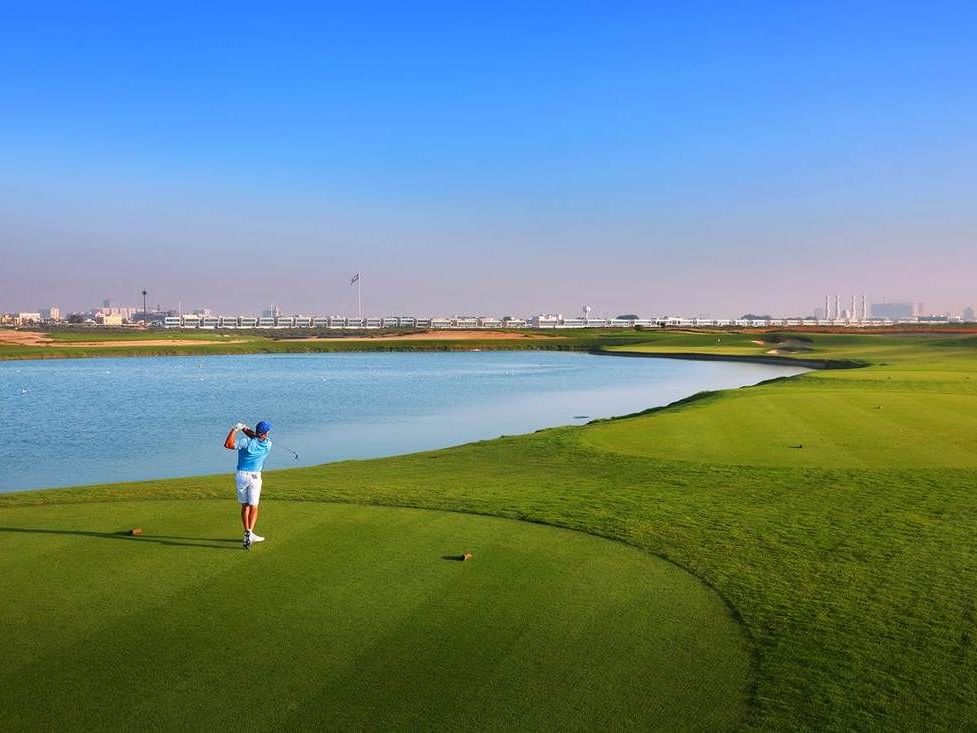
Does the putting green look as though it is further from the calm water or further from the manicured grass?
the calm water

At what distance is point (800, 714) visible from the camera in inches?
264

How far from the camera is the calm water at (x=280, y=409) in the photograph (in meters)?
26.3

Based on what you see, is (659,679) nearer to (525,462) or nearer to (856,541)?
(856,541)

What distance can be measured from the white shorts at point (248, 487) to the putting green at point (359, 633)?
25.7 inches

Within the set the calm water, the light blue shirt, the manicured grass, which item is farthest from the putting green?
the calm water

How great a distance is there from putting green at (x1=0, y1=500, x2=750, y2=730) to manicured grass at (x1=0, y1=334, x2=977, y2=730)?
36 centimetres

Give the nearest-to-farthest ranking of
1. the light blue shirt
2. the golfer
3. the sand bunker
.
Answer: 1. the golfer
2. the light blue shirt
3. the sand bunker

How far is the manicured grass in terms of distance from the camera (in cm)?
742

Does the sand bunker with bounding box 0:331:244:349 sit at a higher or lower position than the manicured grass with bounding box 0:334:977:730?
lower

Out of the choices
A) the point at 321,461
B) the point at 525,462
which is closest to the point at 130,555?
the point at 525,462

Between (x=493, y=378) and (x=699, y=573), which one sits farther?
(x=493, y=378)

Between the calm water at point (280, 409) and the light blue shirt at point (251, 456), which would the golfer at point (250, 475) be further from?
the calm water at point (280, 409)

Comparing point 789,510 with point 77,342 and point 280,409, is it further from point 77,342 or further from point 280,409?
point 77,342

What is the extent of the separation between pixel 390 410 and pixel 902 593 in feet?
108
